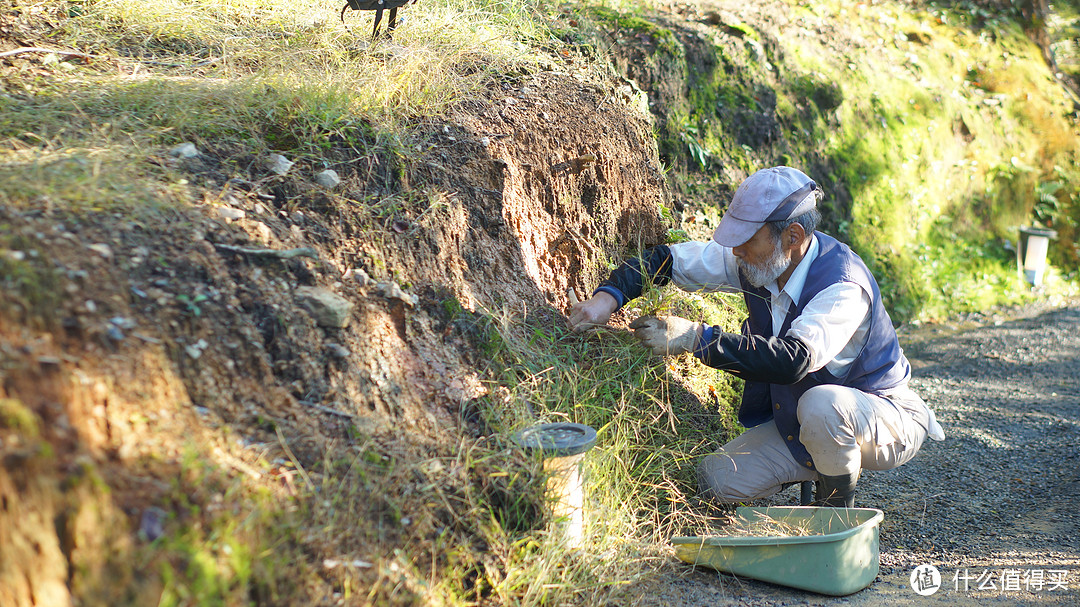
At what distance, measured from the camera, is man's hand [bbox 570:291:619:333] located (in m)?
3.09

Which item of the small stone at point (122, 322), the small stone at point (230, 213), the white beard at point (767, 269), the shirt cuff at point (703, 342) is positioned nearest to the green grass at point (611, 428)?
the shirt cuff at point (703, 342)

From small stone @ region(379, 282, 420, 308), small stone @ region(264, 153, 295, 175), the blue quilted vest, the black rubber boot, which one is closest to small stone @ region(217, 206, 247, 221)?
small stone @ region(264, 153, 295, 175)

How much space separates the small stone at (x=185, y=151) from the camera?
2523 mm

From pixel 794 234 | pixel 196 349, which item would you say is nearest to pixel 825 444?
pixel 794 234

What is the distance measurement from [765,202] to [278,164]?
1.86m

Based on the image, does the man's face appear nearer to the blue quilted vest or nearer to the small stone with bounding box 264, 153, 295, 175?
the blue quilted vest

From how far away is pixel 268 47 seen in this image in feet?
10.9

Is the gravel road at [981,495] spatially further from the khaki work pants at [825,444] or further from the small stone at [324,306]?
the small stone at [324,306]

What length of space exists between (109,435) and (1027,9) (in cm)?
1076

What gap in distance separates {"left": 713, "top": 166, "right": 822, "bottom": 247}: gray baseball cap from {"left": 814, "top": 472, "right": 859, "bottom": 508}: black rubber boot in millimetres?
1005

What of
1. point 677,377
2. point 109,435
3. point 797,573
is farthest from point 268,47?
point 797,573

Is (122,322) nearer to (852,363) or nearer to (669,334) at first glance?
(669,334)

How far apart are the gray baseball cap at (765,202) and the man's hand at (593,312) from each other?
0.54 m

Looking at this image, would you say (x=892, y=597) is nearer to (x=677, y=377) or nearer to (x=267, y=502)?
(x=677, y=377)
